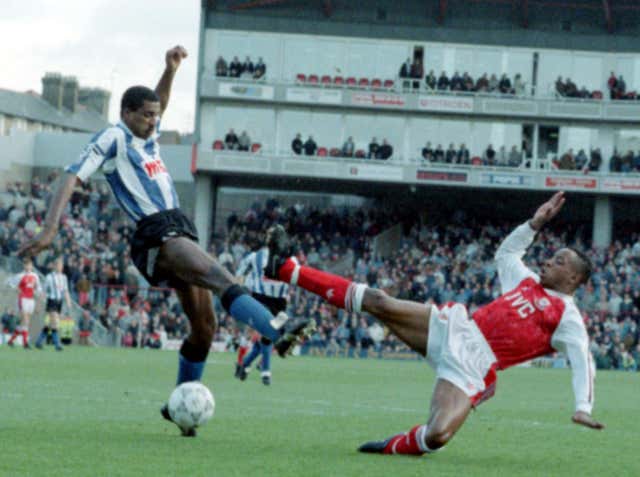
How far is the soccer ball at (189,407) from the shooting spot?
8875 millimetres

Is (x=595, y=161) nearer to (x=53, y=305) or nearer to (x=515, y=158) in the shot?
(x=515, y=158)

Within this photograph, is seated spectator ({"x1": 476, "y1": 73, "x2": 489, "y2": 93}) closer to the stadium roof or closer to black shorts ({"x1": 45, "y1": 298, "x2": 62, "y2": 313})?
black shorts ({"x1": 45, "y1": 298, "x2": 62, "y2": 313})

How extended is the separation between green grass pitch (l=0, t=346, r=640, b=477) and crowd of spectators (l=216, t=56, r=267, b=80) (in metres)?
32.3

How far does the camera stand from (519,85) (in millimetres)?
50281

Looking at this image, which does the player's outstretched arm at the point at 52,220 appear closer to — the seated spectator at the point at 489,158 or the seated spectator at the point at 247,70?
the seated spectator at the point at 489,158

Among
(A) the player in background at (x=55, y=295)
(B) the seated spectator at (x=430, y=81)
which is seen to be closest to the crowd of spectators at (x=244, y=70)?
(B) the seated spectator at (x=430, y=81)

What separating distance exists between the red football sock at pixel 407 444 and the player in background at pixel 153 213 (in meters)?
1.44

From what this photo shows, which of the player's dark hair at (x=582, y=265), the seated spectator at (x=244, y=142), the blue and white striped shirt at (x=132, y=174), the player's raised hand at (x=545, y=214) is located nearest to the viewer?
the player's dark hair at (x=582, y=265)

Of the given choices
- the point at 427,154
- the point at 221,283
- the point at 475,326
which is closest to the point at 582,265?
the point at 475,326

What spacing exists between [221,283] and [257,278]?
10.3m

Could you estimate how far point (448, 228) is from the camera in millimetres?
48750

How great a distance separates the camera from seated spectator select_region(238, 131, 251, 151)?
162 feet

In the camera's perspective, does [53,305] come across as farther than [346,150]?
No

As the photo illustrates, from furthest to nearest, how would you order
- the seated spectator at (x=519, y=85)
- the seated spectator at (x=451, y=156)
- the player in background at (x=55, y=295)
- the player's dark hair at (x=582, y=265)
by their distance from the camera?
1. the seated spectator at (x=519, y=85)
2. the seated spectator at (x=451, y=156)
3. the player in background at (x=55, y=295)
4. the player's dark hair at (x=582, y=265)
